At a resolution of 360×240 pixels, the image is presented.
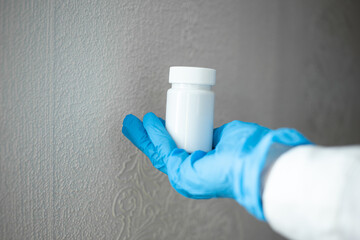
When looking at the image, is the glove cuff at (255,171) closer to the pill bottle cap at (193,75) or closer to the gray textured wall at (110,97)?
the pill bottle cap at (193,75)

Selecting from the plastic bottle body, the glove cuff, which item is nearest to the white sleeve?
the glove cuff

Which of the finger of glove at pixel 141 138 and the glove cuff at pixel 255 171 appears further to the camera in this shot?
the finger of glove at pixel 141 138

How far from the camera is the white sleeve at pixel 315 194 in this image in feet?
1.00

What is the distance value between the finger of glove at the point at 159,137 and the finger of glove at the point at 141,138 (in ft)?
0.06

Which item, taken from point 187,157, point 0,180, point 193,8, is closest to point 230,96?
point 193,8

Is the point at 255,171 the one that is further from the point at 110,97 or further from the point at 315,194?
the point at 110,97

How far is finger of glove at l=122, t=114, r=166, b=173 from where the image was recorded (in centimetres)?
48

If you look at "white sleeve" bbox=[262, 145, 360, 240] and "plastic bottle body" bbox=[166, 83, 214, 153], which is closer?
"white sleeve" bbox=[262, 145, 360, 240]

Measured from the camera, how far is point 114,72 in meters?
0.55

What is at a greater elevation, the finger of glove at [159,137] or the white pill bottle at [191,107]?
the white pill bottle at [191,107]

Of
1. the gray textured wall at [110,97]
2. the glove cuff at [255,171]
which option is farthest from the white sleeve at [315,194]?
the gray textured wall at [110,97]

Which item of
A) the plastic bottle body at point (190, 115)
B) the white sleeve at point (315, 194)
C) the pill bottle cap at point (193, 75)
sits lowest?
the white sleeve at point (315, 194)

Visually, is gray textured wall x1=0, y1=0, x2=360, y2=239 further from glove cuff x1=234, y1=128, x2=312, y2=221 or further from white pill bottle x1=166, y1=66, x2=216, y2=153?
glove cuff x1=234, y1=128, x2=312, y2=221

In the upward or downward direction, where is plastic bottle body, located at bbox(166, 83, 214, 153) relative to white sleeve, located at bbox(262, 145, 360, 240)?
upward
